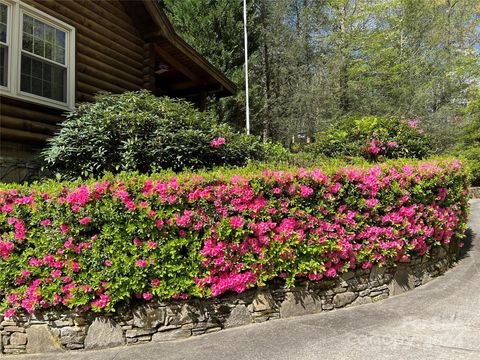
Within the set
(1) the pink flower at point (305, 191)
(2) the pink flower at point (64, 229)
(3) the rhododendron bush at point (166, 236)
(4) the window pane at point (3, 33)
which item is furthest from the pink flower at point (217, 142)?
(4) the window pane at point (3, 33)

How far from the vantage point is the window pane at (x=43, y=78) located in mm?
6225

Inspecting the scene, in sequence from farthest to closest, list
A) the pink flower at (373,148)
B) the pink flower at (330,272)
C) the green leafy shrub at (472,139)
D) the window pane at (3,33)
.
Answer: the green leafy shrub at (472,139)
the pink flower at (373,148)
the window pane at (3,33)
the pink flower at (330,272)

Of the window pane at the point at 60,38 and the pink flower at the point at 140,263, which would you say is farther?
the window pane at the point at 60,38

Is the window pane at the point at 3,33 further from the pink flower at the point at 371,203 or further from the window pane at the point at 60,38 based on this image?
the pink flower at the point at 371,203

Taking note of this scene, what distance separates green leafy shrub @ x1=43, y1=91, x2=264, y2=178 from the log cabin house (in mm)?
931

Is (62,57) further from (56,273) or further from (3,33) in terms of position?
(56,273)

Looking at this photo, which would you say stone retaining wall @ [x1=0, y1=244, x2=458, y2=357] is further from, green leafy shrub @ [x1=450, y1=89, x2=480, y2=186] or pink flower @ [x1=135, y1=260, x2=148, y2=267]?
green leafy shrub @ [x1=450, y1=89, x2=480, y2=186]

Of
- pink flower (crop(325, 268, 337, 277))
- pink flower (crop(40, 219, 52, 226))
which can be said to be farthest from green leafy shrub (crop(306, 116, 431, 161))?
pink flower (crop(40, 219, 52, 226))

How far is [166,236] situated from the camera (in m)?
3.68

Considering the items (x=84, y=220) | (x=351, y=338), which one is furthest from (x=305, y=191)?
(x=84, y=220)

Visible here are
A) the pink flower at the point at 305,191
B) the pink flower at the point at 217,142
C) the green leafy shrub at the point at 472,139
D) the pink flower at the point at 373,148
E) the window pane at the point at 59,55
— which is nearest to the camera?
the pink flower at the point at 305,191

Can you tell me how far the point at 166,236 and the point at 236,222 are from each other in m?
0.77

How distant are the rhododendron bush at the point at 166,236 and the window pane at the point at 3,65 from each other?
3103mm

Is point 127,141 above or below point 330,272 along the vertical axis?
above
